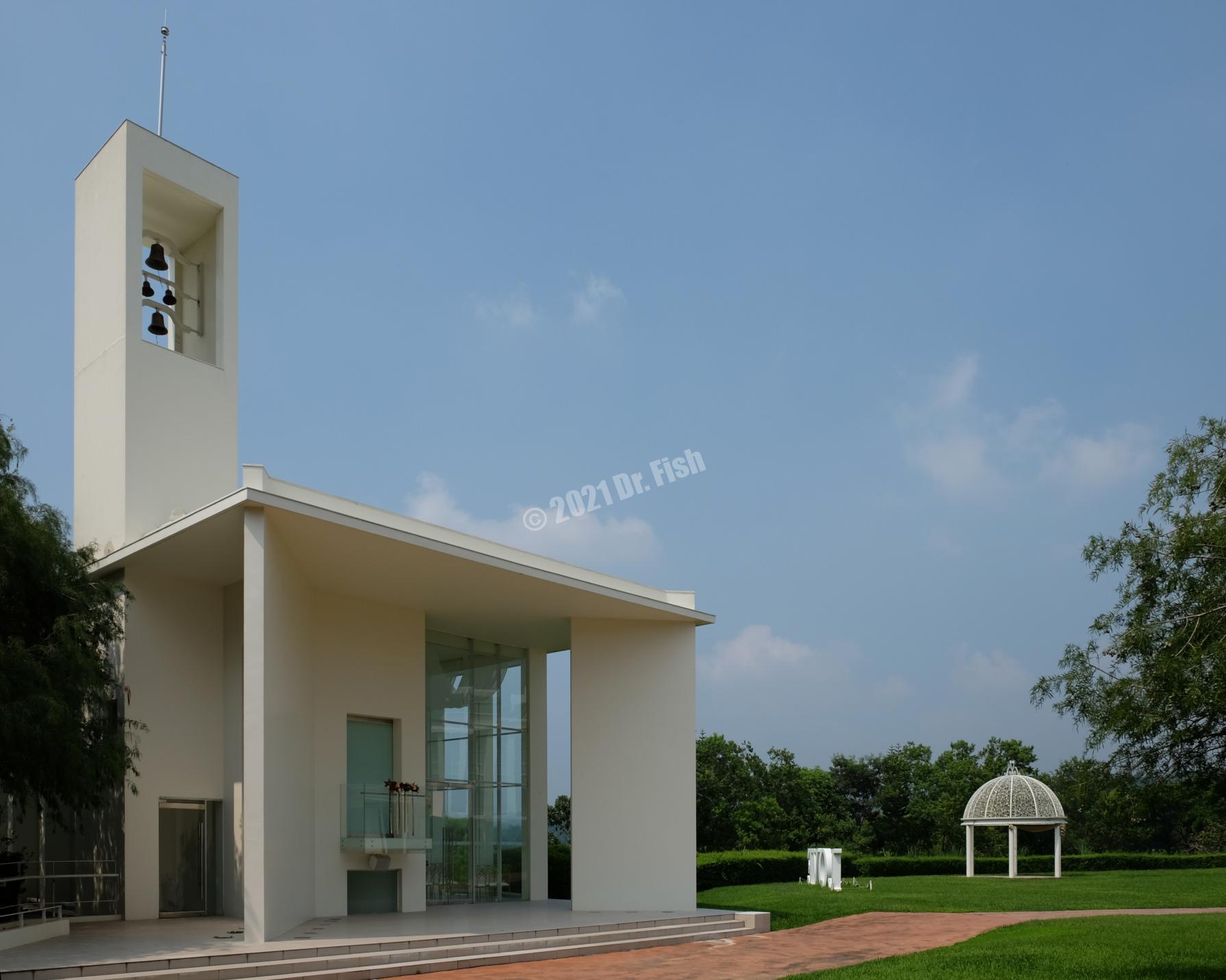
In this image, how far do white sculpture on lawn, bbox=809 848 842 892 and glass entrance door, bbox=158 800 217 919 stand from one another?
43.4 ft

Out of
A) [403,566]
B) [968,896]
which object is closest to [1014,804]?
[968,896]

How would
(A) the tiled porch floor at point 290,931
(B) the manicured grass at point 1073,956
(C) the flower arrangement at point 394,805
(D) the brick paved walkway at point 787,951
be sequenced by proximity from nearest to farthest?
(B) the manicured grass at point 1073,956
(A) the tiled porch floor at point 290,931
(D) the brick paved walkway at point 787,951
(C) the flower arrangement at point 394,805

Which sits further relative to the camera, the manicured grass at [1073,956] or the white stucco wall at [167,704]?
the white stucco wall at [167,704]

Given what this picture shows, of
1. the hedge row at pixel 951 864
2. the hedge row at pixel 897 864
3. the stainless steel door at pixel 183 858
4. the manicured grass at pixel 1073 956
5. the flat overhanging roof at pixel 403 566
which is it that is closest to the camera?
the manicured grass at pixel 1073 956

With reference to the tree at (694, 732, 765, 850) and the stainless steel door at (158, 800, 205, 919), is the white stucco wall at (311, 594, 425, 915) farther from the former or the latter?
the tree at (694, 732, 765, 850)

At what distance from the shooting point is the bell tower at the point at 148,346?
18578 mm

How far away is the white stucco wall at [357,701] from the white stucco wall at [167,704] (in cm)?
154

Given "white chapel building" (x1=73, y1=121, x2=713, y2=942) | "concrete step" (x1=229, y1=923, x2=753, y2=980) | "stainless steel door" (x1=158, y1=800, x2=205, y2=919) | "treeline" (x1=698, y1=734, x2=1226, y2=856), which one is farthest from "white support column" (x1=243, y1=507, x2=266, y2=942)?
"treeline" (x1=698, y1=734, x2=1226, y2=856)

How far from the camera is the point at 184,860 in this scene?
56.8 ft

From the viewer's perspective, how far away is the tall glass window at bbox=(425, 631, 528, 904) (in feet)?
67.3

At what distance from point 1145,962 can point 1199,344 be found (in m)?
13.0

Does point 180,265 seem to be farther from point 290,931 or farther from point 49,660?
point 290,931

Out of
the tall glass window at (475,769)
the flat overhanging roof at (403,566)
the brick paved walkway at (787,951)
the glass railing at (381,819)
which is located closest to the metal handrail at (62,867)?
the glass railing at (381,819)

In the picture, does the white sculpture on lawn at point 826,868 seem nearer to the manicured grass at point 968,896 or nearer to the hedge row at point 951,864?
the manicured grass at point 968,896
